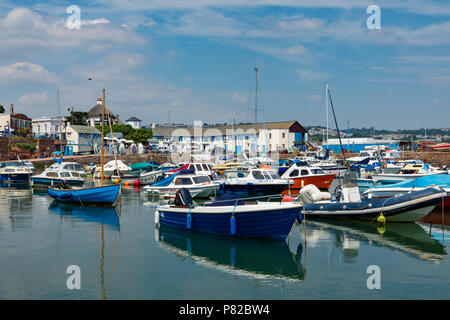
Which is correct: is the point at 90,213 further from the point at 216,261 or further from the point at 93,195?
the point at 216,261

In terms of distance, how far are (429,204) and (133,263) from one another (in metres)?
14.7

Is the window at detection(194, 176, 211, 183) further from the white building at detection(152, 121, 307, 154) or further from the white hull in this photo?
the white building at detection(152, 121, 307, 154)

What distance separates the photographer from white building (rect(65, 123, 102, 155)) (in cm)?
7978

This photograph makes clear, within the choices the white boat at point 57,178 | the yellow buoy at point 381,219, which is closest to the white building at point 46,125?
the white boat at point 57,178

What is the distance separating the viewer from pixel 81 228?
22.8 m

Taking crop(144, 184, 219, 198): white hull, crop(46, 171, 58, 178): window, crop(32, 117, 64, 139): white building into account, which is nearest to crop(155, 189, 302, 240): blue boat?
crop(144, 184, 219, 198): white hull

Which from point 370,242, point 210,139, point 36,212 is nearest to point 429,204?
point 370,242

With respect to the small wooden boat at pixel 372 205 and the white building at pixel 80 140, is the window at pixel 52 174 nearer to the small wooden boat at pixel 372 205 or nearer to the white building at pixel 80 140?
the small wooden boat at pixel 372 205

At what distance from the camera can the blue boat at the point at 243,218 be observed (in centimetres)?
1739

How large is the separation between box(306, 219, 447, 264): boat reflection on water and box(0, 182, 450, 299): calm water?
0.05 meters

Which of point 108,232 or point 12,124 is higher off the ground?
point 12,124

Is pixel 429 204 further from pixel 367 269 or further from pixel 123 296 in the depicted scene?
pixel 123 296

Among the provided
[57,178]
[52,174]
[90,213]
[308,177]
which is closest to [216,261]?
[90,213]

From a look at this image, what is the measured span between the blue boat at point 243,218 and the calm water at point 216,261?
0.48 m
